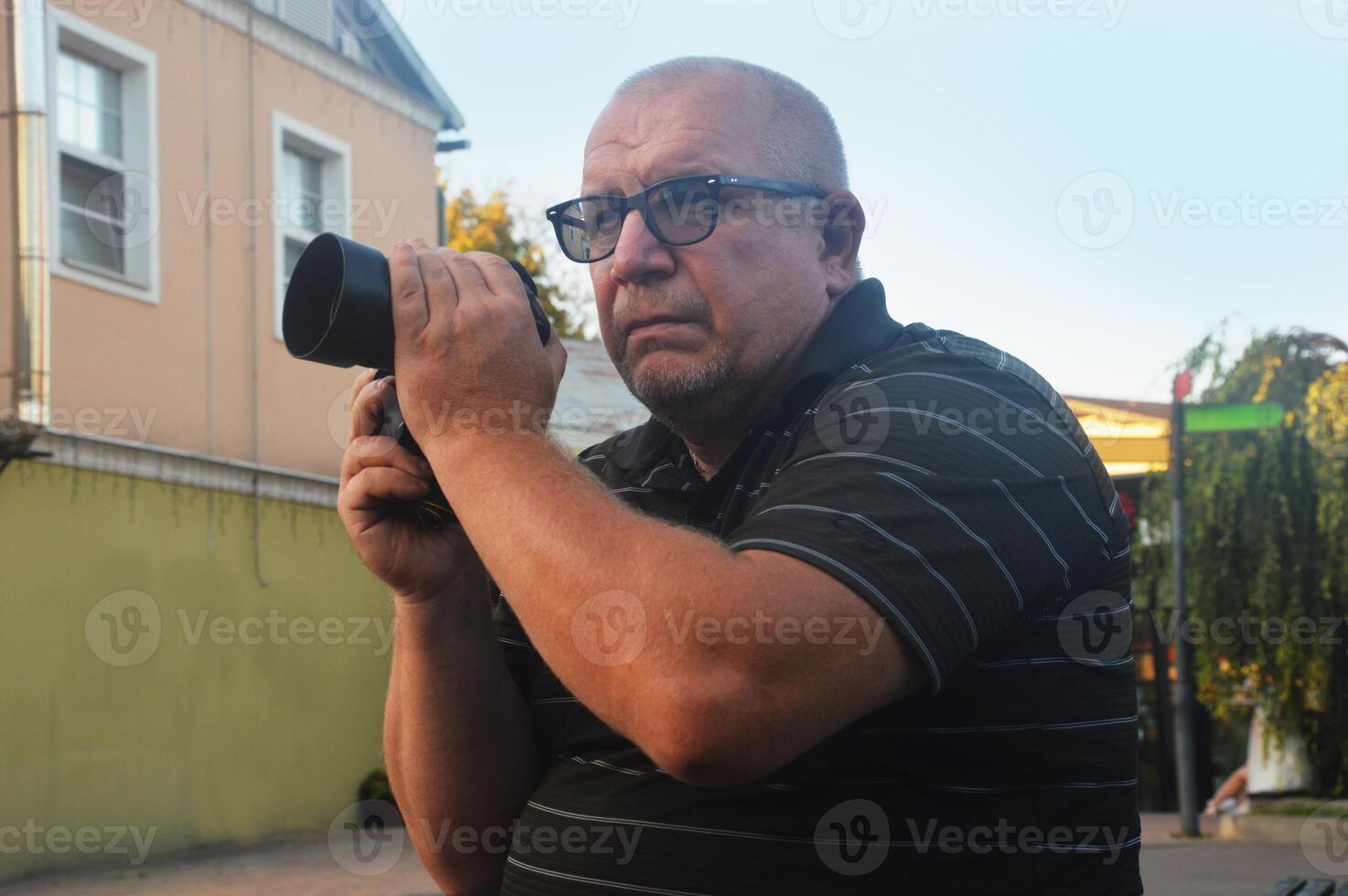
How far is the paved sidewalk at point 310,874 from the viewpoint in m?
9.12

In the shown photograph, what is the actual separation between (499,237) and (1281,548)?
15.7 m

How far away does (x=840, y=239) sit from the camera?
2.06 m

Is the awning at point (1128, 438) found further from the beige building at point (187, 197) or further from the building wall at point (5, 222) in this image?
the building wall at point (5, 222)

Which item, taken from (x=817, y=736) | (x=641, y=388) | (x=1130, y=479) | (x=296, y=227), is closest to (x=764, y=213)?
(x=641, y=388)

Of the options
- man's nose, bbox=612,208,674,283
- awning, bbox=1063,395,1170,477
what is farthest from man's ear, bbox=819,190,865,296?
awning, bbox=1063,395,1170,477

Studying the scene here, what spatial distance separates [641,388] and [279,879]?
8.61m

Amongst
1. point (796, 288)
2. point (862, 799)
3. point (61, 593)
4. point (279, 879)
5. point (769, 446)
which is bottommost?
point (279, 879)

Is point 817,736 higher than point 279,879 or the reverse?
higher

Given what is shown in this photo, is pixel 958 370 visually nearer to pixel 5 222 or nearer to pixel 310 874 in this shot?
pixel 5 222

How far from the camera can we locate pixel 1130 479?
18156mm

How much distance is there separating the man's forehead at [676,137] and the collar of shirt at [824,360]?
23 centimetres

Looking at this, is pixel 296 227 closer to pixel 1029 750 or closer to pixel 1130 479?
pixel 1130 479

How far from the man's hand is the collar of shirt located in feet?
1.31

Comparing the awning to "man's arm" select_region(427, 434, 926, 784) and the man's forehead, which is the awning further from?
"man's arm" select_region(427, 434, 926, 784)
